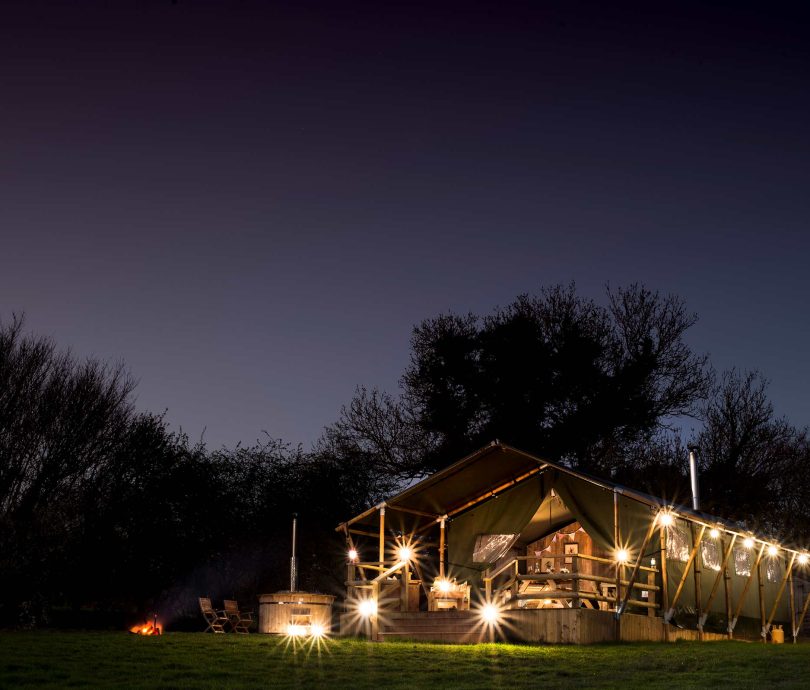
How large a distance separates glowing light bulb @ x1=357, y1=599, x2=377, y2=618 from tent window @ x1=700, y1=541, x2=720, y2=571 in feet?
17.2

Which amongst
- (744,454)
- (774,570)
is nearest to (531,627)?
(774,570)

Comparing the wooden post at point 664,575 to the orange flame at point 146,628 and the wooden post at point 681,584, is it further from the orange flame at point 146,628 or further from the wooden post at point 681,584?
the orange flame at point 146,628

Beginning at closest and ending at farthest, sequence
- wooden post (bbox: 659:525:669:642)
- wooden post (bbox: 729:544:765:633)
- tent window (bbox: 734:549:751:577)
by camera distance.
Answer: wooden post (bbox: 659:525:669:642) → wooden post (bbox: 729:544:765:633) → tent window (bbox: 734:549:751:577)

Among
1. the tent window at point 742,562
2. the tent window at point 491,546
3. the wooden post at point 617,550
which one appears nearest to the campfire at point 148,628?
the tent window at point 491,546

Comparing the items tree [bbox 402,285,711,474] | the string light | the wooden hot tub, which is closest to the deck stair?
the wooden hot tub

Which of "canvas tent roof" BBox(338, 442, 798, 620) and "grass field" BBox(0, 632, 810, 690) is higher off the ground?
"canvas tent roof" BBox(338, 442, 798, 620)

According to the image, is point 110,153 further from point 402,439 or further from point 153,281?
point 402,439

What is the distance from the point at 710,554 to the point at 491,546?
3443mm

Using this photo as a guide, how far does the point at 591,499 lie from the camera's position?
47.4 feet

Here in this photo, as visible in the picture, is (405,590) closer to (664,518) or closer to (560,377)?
(664,518)

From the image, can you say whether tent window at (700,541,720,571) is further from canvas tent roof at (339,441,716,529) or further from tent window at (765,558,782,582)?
tent window at (765,558,782,582)

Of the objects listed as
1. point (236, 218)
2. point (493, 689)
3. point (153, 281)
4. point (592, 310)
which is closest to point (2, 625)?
point (153, 281)

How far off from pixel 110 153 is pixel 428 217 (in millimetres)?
5547

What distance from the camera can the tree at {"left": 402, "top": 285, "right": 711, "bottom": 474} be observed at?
82.1 ft
